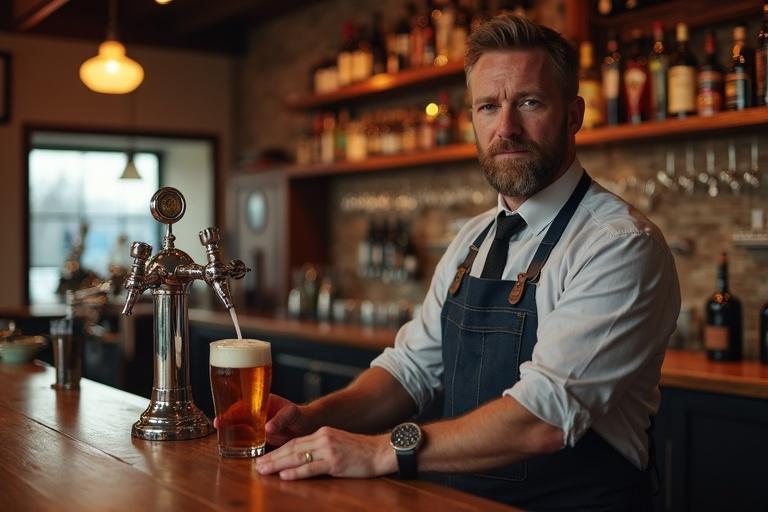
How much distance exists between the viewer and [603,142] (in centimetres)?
364

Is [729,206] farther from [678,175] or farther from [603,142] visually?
[603,142]

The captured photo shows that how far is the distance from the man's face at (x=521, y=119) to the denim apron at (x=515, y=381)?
0.09m

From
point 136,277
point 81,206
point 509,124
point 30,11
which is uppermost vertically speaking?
point 30,11

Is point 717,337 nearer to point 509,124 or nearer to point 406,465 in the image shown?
point 509,124

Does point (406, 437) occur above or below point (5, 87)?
below

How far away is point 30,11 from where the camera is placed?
519 centimetres

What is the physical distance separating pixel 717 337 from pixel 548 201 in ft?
5.25

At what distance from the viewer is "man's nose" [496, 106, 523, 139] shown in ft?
6.04

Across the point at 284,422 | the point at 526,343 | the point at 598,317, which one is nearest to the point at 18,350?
the point at 284,422

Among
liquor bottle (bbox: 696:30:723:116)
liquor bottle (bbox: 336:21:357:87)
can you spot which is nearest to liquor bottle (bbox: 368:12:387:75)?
liquor bottle (bbox: 336:21:357:87)

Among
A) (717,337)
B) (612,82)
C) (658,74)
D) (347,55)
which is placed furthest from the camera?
(347,55)

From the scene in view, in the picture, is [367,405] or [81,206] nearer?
[367,405]

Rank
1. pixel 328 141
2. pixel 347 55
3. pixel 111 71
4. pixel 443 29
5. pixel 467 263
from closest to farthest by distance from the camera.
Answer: pixel 467 263 < pixel 111 71 < pixel 443 29 < pixel 347 55 < pixel 328 141

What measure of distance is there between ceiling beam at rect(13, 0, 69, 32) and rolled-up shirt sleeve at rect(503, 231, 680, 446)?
13.0 ft
